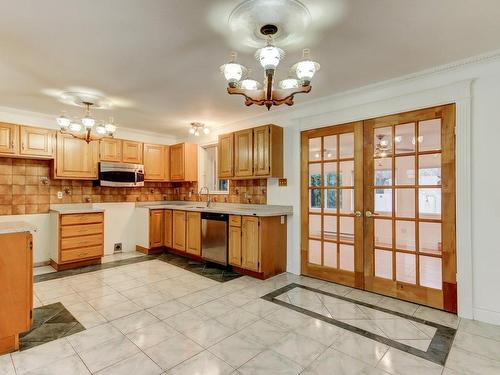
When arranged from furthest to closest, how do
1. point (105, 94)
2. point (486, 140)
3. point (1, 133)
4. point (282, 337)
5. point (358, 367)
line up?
point (1, 133) → point (105, 94) → point (486, 140) → point (282, 337) → point (358, 367)

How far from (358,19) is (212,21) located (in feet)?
3.61

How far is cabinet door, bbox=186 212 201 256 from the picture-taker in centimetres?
476

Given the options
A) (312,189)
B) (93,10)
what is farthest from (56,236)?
(312,189)

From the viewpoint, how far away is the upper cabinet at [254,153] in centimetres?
412

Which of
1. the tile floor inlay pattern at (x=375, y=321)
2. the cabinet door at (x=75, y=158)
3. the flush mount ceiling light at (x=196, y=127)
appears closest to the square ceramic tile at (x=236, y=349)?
the tile floor inlay pattern at (x=375, y=321)

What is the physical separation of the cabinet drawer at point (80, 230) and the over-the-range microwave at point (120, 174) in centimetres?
79

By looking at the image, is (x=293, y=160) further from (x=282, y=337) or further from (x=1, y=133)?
(x=1, y=133)

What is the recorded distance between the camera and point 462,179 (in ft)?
9.02

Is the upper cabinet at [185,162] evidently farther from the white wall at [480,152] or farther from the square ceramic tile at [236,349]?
the square ceramic tile at [236,349]

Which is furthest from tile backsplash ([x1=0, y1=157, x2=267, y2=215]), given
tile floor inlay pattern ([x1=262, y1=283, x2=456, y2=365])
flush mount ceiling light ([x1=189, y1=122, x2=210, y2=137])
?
tile floor inlay pattern ([x1=262, y1=283, x2=456, y2=365])

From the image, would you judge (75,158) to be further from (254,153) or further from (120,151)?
(254,153)

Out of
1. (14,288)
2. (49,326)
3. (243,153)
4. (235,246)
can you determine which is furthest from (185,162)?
(14,288)

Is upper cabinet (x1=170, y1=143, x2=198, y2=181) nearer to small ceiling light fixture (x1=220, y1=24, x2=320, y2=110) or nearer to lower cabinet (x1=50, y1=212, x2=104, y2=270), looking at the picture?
lower cabinet (x1=50, y1=212, x2=104, y2=270)

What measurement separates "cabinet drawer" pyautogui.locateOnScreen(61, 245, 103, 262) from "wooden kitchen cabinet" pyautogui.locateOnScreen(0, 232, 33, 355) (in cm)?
228
